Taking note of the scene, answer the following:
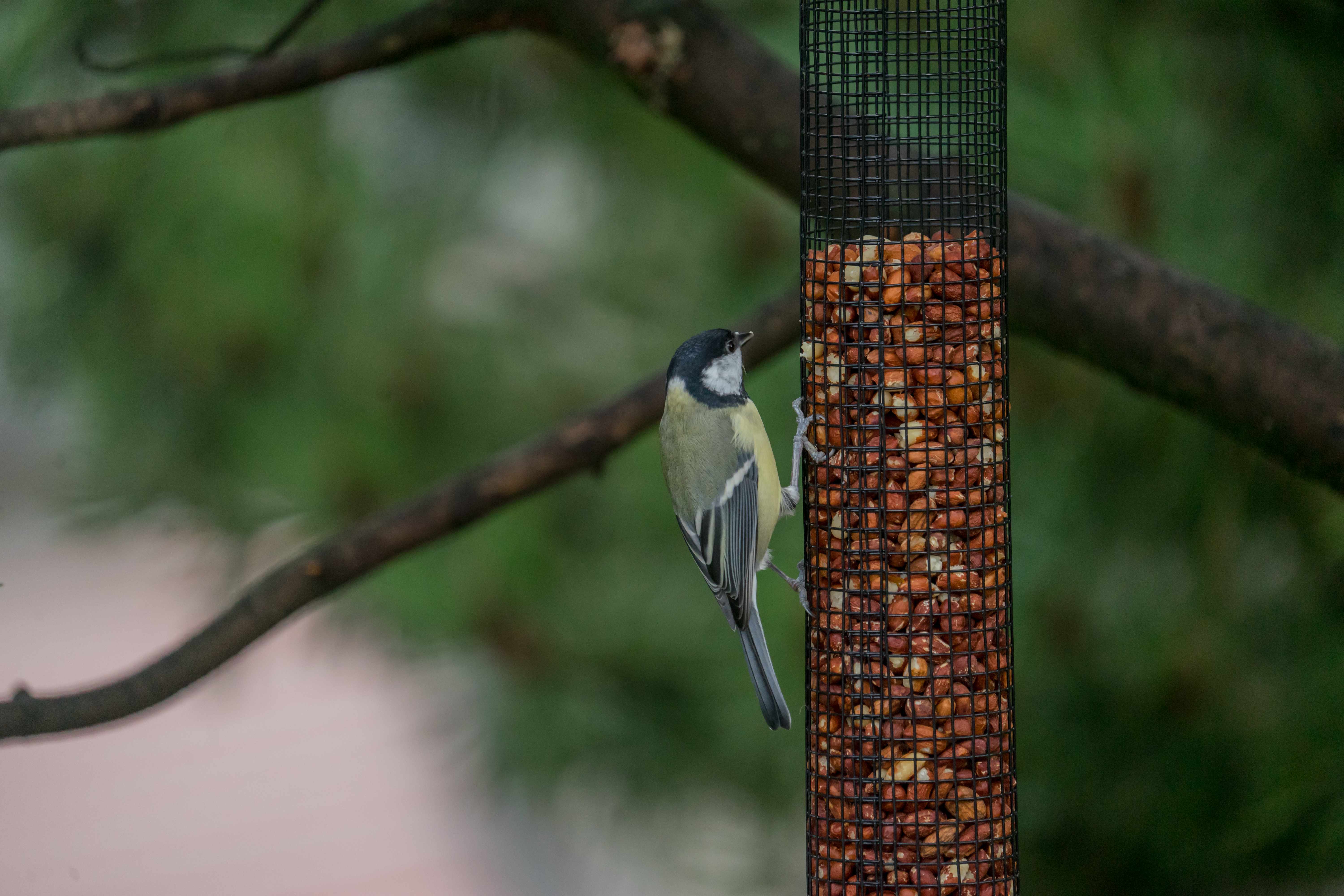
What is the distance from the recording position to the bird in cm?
256

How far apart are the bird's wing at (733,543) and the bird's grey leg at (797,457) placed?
0.08 m

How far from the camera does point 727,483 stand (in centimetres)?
262

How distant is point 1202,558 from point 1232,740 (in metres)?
0.38

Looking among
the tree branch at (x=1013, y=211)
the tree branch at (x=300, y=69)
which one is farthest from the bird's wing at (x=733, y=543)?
the tree branch at (x=300, y=69)

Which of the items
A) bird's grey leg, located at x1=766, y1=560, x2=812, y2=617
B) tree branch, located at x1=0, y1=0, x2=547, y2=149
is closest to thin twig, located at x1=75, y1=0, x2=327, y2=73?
tree branch, located at x1=0, y1=0, x2=547, y2=149

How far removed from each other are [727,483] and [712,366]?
21 centimetres

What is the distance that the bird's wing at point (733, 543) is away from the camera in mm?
2566

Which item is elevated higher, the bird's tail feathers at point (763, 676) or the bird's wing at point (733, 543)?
the bird's wing at point (733, 543)

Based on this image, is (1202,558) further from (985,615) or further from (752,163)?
(752,163)

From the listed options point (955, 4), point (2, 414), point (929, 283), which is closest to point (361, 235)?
point (2, 414)

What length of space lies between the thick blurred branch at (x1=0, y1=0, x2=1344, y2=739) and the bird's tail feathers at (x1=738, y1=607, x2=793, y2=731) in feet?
1.38

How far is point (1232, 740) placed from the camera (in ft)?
9.59

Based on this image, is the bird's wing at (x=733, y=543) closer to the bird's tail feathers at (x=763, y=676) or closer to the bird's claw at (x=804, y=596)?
the bird's tail feathers at (x=763, y=676)

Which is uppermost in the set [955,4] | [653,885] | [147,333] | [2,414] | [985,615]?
[955,4]
